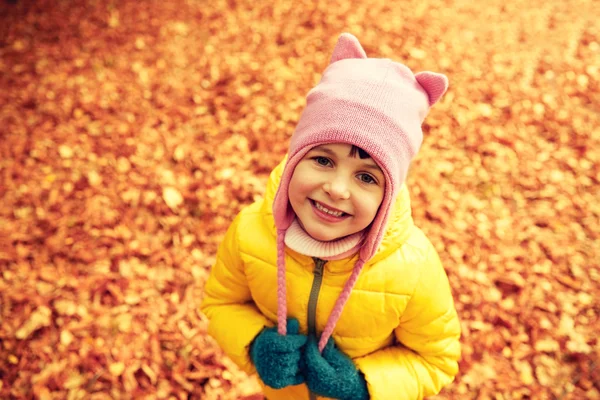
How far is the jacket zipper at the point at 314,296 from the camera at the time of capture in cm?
176

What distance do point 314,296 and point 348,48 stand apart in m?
0.91

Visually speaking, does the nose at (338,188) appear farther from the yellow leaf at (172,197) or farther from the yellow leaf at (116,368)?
the yellow leaf at (172,197)

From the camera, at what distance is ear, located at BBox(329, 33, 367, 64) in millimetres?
1703

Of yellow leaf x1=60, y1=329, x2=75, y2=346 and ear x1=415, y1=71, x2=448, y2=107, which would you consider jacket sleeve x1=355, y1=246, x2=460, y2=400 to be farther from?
yellow leaf x1=60, y1=329, x2=75, y2=346

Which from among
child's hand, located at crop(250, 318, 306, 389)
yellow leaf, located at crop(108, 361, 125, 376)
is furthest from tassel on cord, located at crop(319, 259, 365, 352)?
yellow leaf, located at crop(108, 361, 125, 376)

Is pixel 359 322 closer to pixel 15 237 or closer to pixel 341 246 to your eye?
pixel 341 246

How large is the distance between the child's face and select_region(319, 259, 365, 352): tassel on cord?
0.17 metres

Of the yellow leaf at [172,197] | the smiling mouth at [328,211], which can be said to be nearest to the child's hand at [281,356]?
the smiling mouth at [328,211]

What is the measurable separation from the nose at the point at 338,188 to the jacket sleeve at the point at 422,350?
0.49 m

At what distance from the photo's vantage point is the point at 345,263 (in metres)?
1.72

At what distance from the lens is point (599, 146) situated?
4172 mm

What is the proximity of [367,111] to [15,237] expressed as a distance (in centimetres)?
314

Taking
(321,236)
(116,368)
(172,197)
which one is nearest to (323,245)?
(321,236)

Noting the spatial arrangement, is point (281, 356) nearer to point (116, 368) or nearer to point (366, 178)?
point (366, 178)
